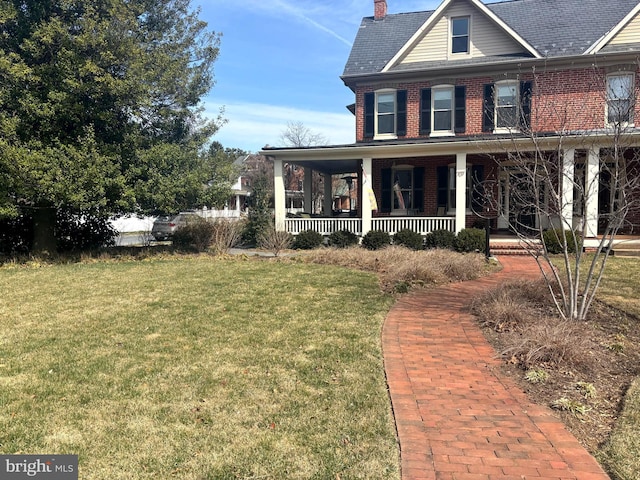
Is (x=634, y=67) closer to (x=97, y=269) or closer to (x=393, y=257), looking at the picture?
(x=393, y=257)

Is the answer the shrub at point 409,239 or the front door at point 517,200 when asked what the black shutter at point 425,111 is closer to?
the front door at point 517,200

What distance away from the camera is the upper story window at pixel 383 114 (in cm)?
1842

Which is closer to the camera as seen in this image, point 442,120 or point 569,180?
point 569,180

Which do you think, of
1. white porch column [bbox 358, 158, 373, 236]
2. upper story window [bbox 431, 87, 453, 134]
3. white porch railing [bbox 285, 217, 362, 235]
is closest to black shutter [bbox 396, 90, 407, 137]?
upper story window [bbox 431, 87, 453, 134]

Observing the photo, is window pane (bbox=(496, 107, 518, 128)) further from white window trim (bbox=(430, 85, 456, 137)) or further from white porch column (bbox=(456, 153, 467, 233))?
white window trim (bbox=(430, 85, 456, 137))

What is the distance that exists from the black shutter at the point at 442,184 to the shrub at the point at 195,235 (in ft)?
30.5

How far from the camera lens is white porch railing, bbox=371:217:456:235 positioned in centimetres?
1591

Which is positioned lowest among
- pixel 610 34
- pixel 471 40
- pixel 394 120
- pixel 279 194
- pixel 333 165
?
pixel 279 194

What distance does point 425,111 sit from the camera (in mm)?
18141

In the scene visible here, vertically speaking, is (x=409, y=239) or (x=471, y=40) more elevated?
(x=471, y=40)

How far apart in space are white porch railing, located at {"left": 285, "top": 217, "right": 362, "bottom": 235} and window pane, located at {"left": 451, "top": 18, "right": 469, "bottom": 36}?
8.84 m

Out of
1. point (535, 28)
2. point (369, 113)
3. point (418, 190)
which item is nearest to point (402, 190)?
point (418, 190)

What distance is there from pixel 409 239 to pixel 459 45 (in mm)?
8820

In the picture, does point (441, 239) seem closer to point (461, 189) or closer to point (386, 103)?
point (461, 189)
